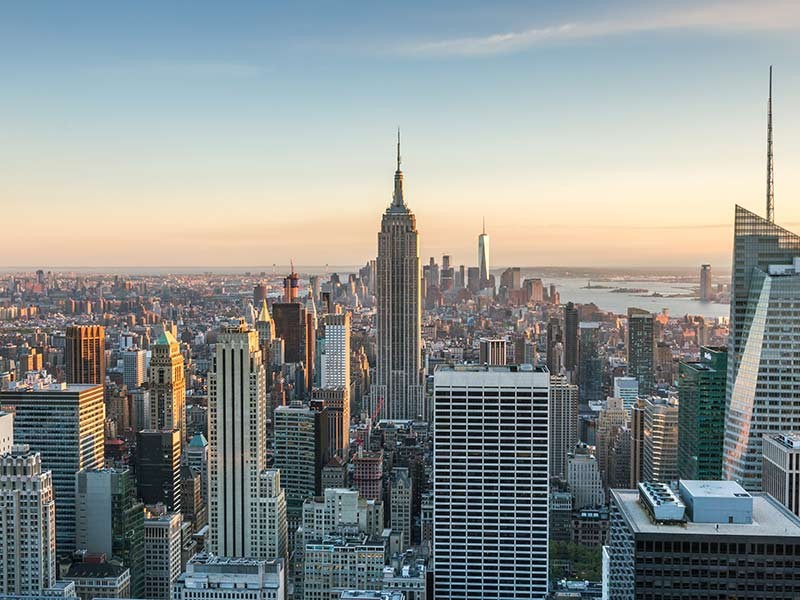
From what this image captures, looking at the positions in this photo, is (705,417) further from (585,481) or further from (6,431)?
(6,431)

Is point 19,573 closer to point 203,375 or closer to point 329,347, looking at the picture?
point 203,375

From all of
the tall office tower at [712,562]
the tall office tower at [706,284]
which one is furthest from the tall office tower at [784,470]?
the tall office tower at [712,562]

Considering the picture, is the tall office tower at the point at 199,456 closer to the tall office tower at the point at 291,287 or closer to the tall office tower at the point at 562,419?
the tall office tower at the point at 291,287

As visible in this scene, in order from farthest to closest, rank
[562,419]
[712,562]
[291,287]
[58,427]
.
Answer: [291,287] < [562,419] < [58,427] < [712,562]

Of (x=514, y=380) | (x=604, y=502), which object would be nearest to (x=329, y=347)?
(x=604, y=502)

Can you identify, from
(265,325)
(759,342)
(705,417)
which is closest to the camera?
(759,342)

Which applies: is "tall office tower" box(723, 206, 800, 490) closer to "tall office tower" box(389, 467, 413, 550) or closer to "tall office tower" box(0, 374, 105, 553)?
"tall office tower" box(389, 467, 413, 550)

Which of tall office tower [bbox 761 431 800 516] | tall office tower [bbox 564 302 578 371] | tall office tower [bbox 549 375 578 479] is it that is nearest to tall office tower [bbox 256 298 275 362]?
tall office tower [bbox 549 375 578 479]

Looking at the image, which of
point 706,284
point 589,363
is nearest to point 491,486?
point 706,284
